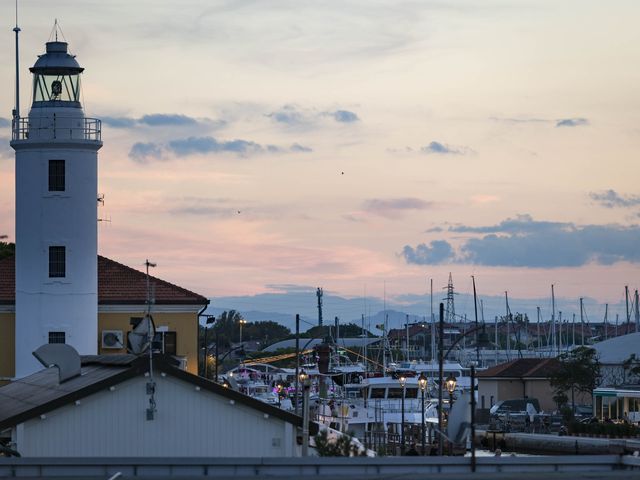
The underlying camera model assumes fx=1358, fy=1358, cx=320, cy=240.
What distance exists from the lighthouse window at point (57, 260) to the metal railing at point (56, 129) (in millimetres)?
5096

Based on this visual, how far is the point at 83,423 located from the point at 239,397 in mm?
4301

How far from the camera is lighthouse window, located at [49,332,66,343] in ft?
203

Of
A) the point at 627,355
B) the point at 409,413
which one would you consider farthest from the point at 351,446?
the point at 627,355

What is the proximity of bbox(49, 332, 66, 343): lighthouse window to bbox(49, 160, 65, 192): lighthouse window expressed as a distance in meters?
6.55

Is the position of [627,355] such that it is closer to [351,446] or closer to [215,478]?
[351,446]

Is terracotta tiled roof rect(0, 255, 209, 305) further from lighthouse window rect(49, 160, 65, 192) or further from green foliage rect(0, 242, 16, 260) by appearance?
green foliage rect(0, 242, 16, 260)

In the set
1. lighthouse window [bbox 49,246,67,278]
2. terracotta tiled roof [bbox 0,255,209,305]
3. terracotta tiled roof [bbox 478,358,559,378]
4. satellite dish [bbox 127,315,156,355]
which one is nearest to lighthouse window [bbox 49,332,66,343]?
lighthouse window [bbox 49,246,67,278]

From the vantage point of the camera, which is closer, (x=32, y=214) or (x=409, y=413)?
(x=32, y=214)

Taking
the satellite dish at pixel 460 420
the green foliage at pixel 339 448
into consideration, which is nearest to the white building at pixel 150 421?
the green foliage at pixel 339 448

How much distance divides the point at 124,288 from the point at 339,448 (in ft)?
109

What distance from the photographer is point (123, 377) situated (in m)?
36.7

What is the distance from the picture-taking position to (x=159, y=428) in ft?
122

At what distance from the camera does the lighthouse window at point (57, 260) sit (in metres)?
62.2

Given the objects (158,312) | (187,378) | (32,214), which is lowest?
(187,378)
